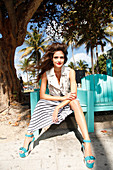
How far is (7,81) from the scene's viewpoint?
4.27 meters

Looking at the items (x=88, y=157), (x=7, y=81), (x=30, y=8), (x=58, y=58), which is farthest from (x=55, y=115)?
(x=30, y=8)

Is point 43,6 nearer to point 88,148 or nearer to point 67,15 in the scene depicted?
point 67,15

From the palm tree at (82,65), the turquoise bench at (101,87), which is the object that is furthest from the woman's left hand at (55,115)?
the palm tree at (82,65)

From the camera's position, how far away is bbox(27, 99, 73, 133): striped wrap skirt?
2067 mm

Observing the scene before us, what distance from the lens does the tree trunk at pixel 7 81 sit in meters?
4.07

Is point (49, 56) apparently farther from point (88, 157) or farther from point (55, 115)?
point (88, 157)

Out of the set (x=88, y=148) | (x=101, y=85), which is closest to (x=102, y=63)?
(x=101, y=85)

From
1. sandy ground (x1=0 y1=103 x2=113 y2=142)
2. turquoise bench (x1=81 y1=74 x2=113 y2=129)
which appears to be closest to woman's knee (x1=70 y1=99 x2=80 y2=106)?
sandy ground (x1=0 y1=103 x2=113 y2=142)

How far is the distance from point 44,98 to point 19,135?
971mm

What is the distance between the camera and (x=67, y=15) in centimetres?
615

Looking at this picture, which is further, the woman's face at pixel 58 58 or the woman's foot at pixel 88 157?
the woman's face at pixel 58 58

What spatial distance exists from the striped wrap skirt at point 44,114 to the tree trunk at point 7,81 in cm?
212

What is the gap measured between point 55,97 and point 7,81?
8.20ft

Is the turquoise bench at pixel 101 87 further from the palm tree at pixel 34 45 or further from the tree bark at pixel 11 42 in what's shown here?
the palm tree at pixel 34 45
